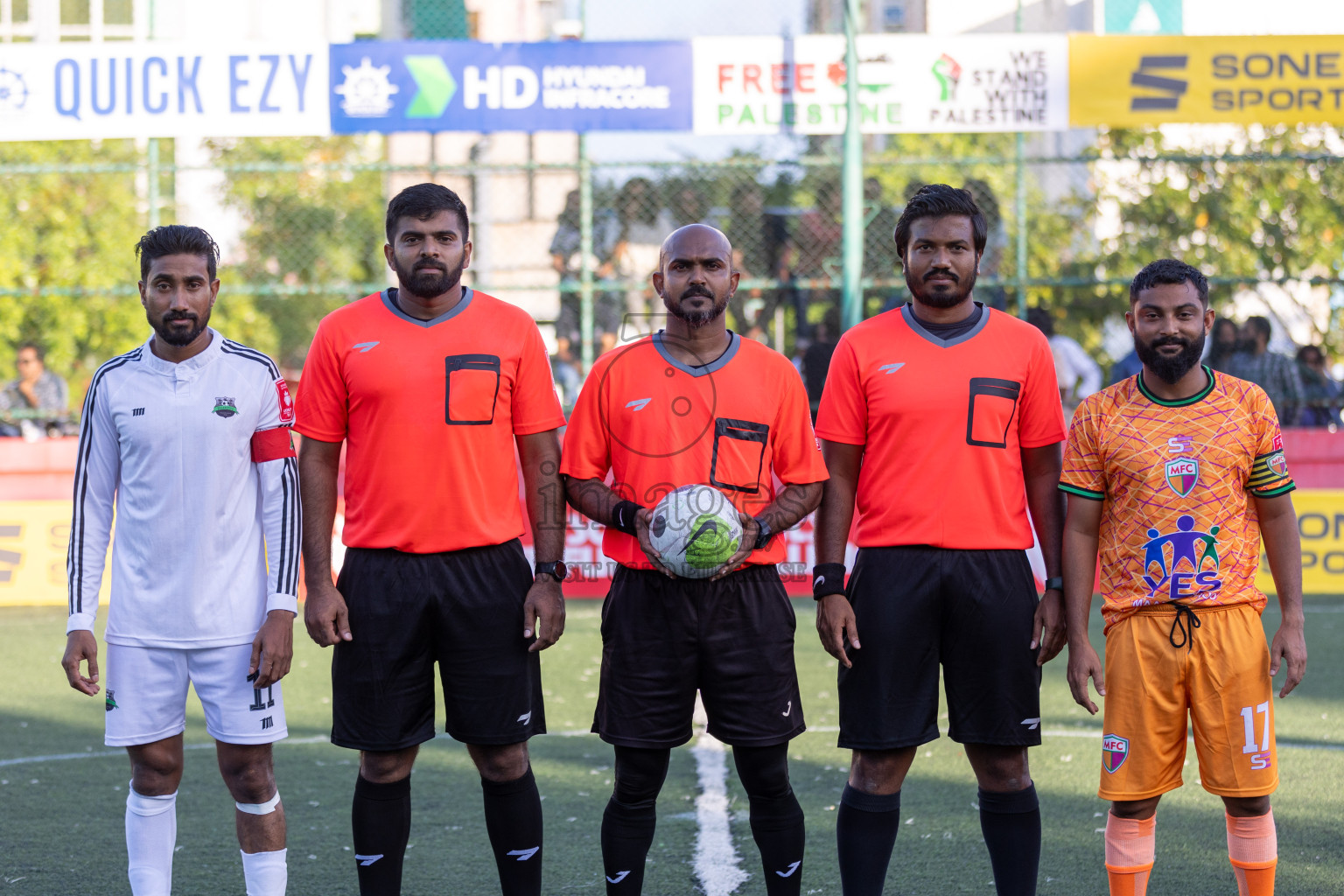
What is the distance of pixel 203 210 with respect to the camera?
66.3 feet

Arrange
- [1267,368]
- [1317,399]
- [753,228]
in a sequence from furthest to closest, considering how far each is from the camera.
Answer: [753,228] < [1317,399] < [1267,368]

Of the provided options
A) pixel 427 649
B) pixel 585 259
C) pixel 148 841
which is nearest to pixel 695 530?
pixel 427 649

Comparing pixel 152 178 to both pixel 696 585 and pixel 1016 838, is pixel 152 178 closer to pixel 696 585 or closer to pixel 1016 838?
pixel 696 585

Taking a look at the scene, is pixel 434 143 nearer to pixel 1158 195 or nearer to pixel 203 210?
pixel 203 210

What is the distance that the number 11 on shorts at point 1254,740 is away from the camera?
383cm

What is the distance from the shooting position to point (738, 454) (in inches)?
157

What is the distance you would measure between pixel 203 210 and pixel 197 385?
57.0 feet

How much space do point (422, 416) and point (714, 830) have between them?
219 centimetres

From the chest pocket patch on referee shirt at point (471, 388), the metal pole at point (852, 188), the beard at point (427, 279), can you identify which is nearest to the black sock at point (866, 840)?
the chest pocket patch on referee shirt at point (471, 388)

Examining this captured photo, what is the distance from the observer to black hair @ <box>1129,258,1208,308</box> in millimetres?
3922

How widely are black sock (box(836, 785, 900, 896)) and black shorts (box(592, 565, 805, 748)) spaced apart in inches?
11.1

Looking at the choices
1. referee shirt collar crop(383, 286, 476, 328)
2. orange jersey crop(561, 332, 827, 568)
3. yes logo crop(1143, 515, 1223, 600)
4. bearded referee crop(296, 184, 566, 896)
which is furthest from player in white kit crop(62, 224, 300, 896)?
yes logo crop(1143, 515, 1223, 600)

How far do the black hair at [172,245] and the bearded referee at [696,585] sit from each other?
1.21 meters

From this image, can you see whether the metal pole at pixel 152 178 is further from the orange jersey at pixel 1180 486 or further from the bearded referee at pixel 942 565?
the orange jersey at pixel 1180 486
